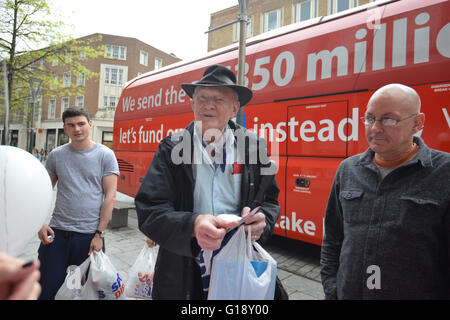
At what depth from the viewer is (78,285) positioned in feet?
7.29

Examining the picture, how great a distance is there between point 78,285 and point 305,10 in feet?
66.5

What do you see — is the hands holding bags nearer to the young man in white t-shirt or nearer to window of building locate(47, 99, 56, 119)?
the young man in white t-shirt

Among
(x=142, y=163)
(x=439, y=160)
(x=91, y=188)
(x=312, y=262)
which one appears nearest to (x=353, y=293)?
(x=439, y=160)

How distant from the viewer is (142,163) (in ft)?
21.2

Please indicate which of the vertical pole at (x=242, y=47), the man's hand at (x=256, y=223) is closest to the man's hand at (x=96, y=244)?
the man's hand at (x=256, y=223)

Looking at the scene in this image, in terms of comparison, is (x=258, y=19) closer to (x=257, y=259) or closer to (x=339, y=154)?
(x=339, y=154)

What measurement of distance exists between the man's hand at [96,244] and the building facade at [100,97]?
28.3 meters

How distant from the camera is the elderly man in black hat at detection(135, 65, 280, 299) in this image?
1278 millimetres

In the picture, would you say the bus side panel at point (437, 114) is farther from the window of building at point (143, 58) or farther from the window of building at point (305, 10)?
the window of building at point (143, 58)

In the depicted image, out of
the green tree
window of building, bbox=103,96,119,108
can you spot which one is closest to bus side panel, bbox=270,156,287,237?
the green tree

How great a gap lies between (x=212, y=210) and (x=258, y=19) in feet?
70.8

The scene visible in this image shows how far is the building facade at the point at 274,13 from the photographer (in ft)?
55.7

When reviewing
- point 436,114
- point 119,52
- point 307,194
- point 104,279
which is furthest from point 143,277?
point 119,52

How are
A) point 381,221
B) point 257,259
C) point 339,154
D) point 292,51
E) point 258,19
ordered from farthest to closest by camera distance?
point 258,19
point 292,51
point 339,154
point 381,221
point 257,259
